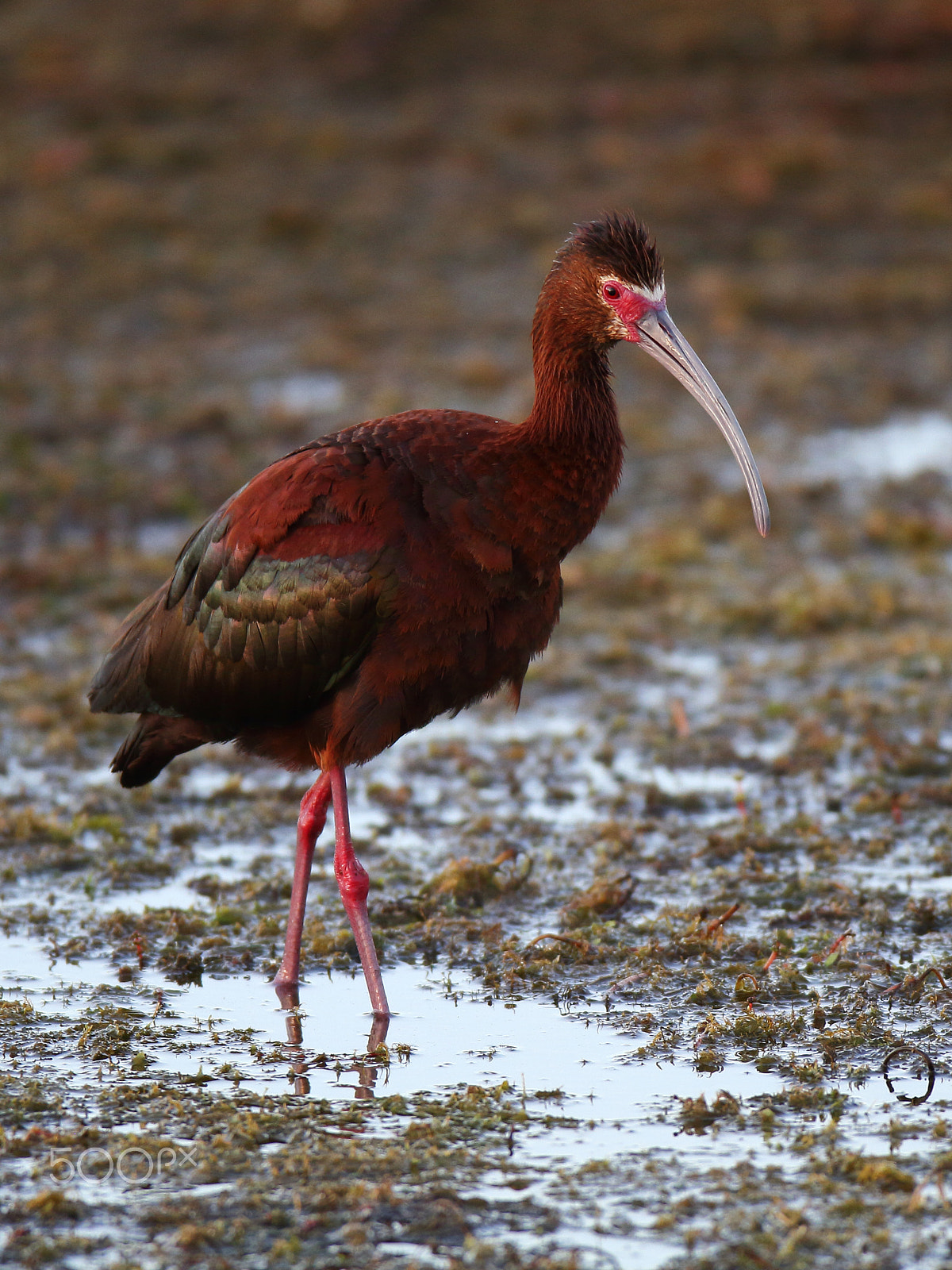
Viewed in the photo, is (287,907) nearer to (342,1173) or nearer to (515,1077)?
(515,1077)

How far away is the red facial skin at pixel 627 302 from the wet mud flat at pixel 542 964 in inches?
79.1

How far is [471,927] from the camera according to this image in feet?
20.5

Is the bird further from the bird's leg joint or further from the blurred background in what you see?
the blurred background

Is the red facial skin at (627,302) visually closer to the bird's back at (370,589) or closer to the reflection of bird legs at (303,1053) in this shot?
the bird's back at (370,589)

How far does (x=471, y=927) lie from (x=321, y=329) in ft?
27.6

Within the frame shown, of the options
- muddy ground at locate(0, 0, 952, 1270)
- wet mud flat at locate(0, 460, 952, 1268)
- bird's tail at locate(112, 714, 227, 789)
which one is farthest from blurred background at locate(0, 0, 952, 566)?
bird's tail at locate(112, 714, 227, 789)

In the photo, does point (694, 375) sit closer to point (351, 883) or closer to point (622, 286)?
point (622, 286)

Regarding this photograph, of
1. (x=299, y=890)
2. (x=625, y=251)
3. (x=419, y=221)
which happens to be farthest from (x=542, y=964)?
(x=419, y=221)

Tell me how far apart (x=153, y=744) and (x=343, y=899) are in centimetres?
87

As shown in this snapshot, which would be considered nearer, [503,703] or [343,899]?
[343,899]

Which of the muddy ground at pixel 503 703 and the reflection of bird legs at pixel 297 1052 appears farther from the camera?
the reflection of bird legs at pixel 297 1052

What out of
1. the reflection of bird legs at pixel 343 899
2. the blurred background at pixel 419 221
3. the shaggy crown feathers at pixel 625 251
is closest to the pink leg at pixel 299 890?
the reflection of bird legs at pixel 343 899

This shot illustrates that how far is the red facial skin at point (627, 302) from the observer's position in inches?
223

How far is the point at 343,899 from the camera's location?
5836 millimetres
